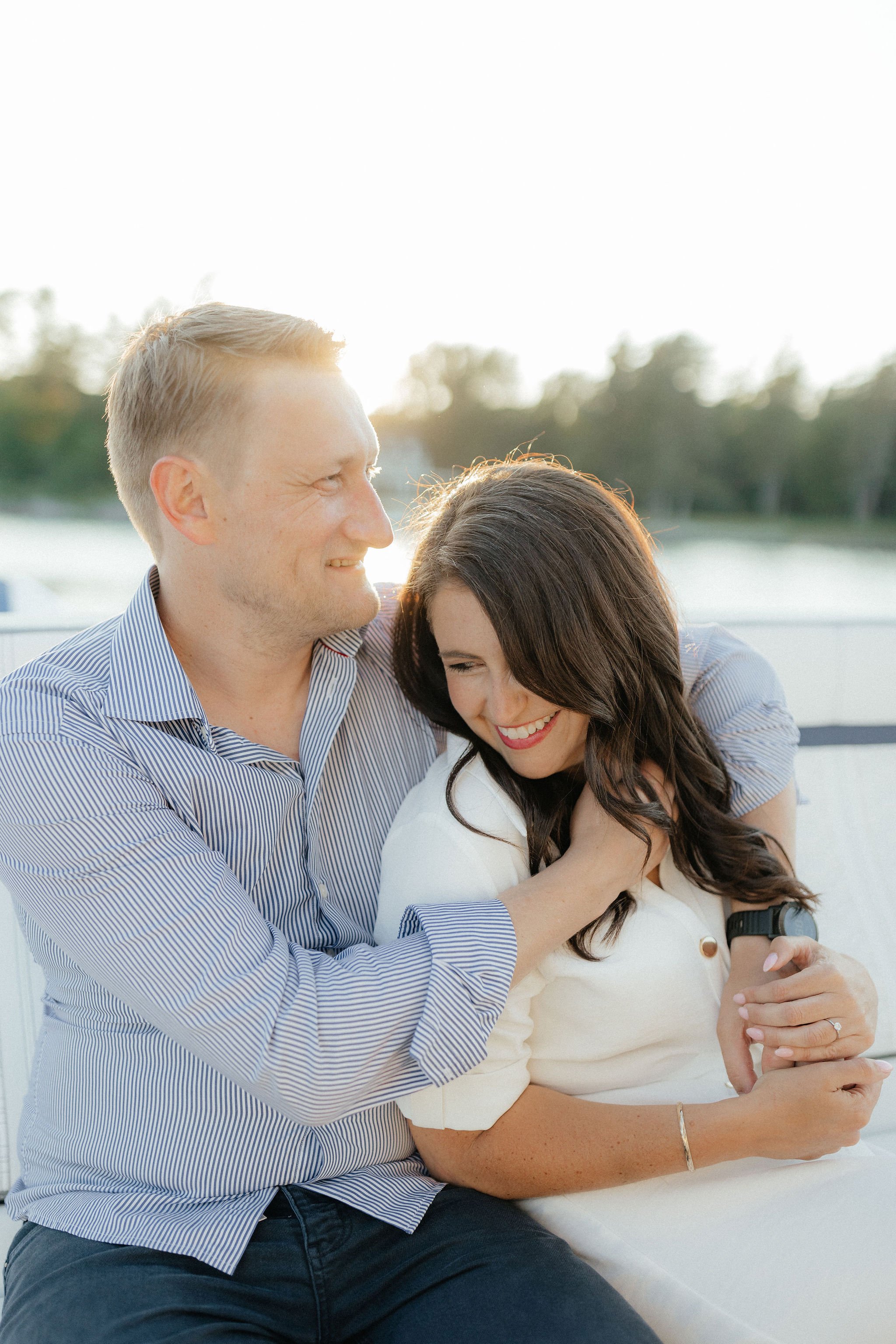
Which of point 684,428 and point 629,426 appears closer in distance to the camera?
point 684,428

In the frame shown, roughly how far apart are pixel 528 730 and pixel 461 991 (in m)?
0.36

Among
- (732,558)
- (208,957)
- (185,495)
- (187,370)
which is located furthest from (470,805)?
(732,558)

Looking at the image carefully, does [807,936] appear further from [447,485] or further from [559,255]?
[559,255]

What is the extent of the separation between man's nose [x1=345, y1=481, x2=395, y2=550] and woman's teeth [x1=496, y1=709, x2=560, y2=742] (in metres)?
0.32

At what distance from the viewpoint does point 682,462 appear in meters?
14.8

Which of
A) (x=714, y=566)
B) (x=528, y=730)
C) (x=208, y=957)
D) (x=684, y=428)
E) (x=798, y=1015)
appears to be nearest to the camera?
(x=208, y=957)

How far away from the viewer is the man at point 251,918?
3.33 ft

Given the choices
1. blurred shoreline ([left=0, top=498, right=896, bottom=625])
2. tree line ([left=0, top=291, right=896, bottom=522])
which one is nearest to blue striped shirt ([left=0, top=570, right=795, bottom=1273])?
blurred shoreline ([left=0, top=498, right=896, bottom=625])

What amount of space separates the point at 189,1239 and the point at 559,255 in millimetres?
19625

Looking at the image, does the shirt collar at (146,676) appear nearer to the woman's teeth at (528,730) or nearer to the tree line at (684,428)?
the woman's teeth at (528,730)

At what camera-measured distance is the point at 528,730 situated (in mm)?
1234

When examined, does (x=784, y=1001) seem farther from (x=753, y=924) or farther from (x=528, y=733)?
(x=528, y=733)

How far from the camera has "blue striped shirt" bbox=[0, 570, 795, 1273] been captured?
1017 mm

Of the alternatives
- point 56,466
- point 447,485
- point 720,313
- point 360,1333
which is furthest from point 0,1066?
point 720,313
